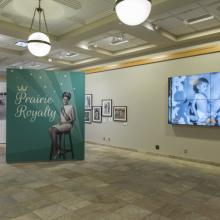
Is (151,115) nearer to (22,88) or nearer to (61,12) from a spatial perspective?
(22,88)

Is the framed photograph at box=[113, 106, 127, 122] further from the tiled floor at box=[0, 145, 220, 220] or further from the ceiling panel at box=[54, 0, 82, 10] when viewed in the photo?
the ceiling panel at box=[54, 0, 82, 10]

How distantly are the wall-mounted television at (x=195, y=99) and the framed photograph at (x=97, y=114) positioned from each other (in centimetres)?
354

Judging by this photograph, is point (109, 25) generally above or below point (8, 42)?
below

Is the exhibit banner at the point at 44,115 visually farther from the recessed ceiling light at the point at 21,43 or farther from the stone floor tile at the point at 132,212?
the stone floor tile at the point at 132,212

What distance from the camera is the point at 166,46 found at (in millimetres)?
7453

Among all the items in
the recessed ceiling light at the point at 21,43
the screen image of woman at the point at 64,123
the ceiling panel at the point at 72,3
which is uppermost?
the recessed ceiling light at the point at 21,43

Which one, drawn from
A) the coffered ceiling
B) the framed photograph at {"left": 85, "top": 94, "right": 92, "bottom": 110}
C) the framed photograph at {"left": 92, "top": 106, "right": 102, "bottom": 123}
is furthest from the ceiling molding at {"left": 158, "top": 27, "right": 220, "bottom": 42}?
the framed photograph at {"left": 85, "top": 94, "right": 92, "bottom": 110}

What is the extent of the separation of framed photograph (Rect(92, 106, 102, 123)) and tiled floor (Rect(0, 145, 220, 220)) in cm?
336

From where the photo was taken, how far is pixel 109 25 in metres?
5.62

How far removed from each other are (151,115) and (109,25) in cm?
368

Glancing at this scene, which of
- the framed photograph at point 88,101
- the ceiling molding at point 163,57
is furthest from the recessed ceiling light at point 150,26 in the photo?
the framed photograph at point 88,101

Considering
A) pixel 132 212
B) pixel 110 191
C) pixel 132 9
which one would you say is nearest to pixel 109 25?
pixel 132 9

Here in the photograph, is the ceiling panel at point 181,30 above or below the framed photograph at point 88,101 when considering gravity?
above

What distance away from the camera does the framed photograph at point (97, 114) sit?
9.98 m
